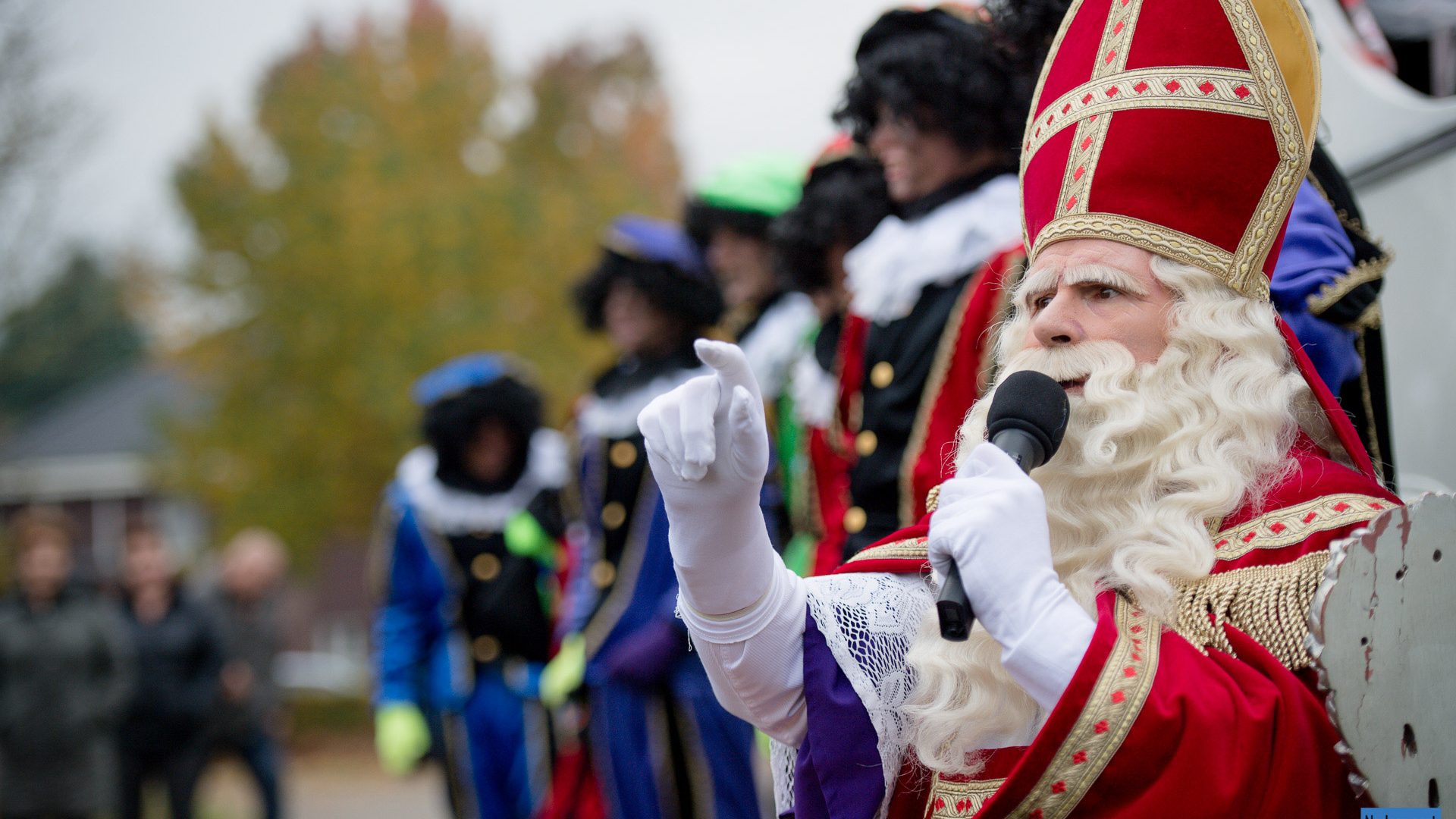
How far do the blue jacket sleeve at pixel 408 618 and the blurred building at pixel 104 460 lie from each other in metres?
25.0

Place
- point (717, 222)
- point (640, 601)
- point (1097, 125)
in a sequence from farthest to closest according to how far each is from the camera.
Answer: point (717, 222) < point (640, 601) < point (1097, 125)

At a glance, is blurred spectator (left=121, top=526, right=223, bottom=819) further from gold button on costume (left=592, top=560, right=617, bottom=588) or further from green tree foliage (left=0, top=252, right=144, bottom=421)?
green tree foliage (left=0, top=252, right=144, bottom=421)

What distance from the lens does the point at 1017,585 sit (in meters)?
1.79

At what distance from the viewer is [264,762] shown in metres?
9.18

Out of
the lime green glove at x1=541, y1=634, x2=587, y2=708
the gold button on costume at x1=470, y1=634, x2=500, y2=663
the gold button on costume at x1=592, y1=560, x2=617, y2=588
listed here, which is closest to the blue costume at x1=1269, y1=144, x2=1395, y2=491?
the gold button on costume at x1=592, y1=560, x2=617, y2=588

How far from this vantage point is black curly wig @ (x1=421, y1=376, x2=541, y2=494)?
239 inches

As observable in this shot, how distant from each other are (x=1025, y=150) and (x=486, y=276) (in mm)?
13165

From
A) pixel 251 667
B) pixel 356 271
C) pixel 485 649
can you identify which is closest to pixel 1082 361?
pixel 485 649

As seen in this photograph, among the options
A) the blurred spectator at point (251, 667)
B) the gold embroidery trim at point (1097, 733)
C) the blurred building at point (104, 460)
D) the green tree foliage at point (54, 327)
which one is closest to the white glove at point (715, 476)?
the gold embroidery trim at point (1097, 733)

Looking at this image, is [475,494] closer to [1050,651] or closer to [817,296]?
[817,296]

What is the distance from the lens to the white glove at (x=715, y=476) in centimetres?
191

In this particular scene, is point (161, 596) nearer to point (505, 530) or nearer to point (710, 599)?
point (505, 530)

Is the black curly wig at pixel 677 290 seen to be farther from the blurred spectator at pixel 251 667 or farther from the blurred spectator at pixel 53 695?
the blurred spectator at pixel 251 667

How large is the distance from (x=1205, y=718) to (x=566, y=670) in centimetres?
317
